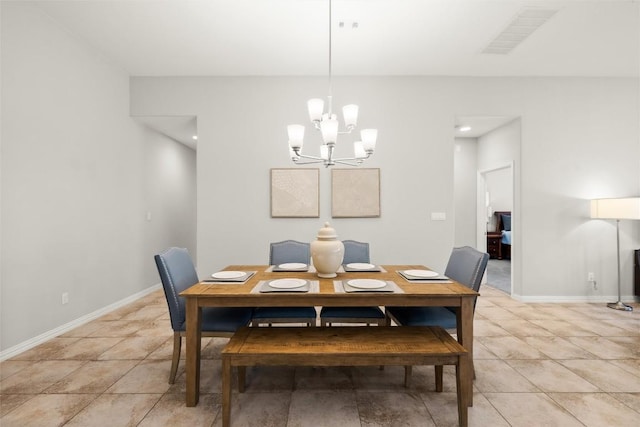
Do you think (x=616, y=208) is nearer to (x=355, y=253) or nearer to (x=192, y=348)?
(x=355, y=253)

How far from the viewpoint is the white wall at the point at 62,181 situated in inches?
97.2

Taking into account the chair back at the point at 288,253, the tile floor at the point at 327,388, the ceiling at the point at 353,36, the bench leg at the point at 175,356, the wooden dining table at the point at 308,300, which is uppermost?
the ceiling at the point at 353,36

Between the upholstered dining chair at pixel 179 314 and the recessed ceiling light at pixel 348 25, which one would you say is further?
the recessed ceiling light at pixel 348 25

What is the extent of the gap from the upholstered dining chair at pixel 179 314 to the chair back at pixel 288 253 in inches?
29.2

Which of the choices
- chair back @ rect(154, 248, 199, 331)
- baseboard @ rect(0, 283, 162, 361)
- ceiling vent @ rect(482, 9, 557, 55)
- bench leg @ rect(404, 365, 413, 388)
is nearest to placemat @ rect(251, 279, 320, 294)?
chair back @ rect(154, 248, 199, 331)

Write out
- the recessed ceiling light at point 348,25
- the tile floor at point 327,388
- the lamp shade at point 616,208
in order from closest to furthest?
1. the tile floor at point 327,388
2. the recessed ceiling light at point 348,25
3. the lamp shade at point 616,208

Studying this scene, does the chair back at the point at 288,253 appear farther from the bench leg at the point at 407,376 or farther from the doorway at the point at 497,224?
the doorway at the point at 497,224

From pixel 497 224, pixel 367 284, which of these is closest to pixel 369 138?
pixel 367 284

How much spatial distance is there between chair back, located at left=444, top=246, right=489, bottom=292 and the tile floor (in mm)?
679

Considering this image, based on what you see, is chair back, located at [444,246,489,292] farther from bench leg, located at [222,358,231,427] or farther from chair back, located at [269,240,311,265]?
bench leg, located at [222,358,231,427]

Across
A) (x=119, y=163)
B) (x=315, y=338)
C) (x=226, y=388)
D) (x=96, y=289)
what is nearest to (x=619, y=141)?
(x=315, y=338)

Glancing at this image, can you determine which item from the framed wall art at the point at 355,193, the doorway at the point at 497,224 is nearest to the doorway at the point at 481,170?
the doorway at the point at 497,224

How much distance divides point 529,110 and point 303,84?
9.74 ft

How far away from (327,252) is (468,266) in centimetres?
103
